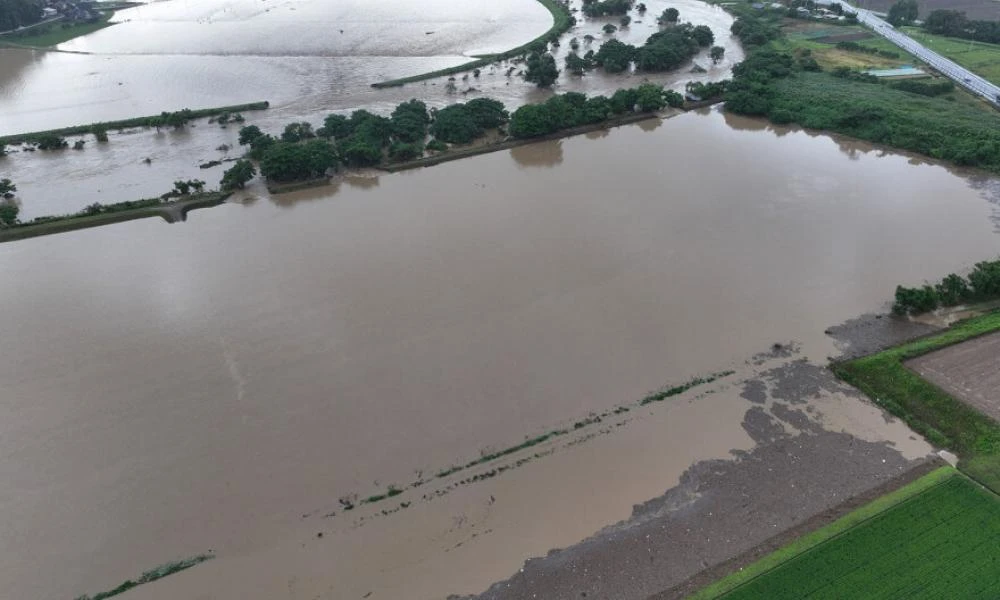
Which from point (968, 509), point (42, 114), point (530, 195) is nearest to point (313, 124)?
point (530, 195)

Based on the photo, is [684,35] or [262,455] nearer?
[262,455]

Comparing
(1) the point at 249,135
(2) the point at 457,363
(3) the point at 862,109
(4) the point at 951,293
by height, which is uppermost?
(1) the point at 249,135

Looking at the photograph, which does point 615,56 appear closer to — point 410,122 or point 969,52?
point 410,122

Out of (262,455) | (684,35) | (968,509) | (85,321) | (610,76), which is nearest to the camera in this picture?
(968,509)

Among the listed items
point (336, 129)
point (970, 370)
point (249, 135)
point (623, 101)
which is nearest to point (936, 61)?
point (623, 101)

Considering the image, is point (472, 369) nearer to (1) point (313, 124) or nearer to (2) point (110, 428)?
(2) point (110, 428)

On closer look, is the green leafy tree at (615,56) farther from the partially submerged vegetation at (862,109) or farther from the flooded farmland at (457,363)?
the flooded farmland at (457,363)

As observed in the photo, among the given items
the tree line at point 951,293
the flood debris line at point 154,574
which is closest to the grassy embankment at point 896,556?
the tree line at point 951,293
